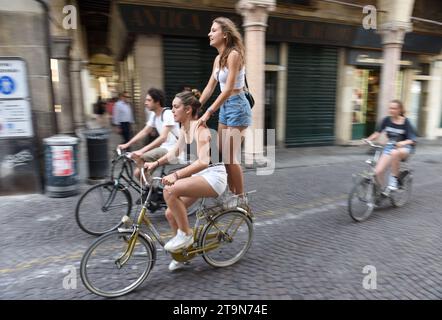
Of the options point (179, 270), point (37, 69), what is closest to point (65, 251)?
point (179, 270)

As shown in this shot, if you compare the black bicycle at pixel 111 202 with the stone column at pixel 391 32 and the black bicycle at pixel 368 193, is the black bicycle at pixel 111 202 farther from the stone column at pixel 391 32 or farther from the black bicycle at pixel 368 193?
the stone column at pixel 391 32

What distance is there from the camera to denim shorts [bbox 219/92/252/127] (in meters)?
3.78

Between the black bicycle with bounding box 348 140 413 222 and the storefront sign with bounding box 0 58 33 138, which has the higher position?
the storefront sign with bounding box 0 58 33 138

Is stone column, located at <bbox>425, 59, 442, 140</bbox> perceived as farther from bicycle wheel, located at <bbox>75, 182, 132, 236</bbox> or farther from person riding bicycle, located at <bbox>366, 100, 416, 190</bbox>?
bicycle wheel, located at <bbox>75, 182, 132, 236</bbox>

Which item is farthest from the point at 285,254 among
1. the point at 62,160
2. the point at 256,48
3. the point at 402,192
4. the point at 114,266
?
the point at 256,48

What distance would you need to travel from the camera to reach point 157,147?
15.3ft

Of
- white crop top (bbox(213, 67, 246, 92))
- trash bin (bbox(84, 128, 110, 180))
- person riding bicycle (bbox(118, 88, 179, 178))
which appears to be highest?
white crop top (bbox(213, 67, 246, 92))

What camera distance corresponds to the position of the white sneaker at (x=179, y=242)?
125 inches

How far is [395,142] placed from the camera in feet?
18.1

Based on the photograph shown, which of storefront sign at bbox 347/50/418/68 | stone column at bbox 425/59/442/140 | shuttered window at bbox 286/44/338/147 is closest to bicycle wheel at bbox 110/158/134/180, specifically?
shuttered window at bbox 286/44/338/147

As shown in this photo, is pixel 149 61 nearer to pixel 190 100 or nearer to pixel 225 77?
pixel 225 77

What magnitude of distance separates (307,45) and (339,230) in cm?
824

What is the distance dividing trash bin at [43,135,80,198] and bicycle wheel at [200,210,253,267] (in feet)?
11.2

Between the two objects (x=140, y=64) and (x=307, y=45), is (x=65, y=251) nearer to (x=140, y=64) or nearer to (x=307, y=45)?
(x=140, y=64)
